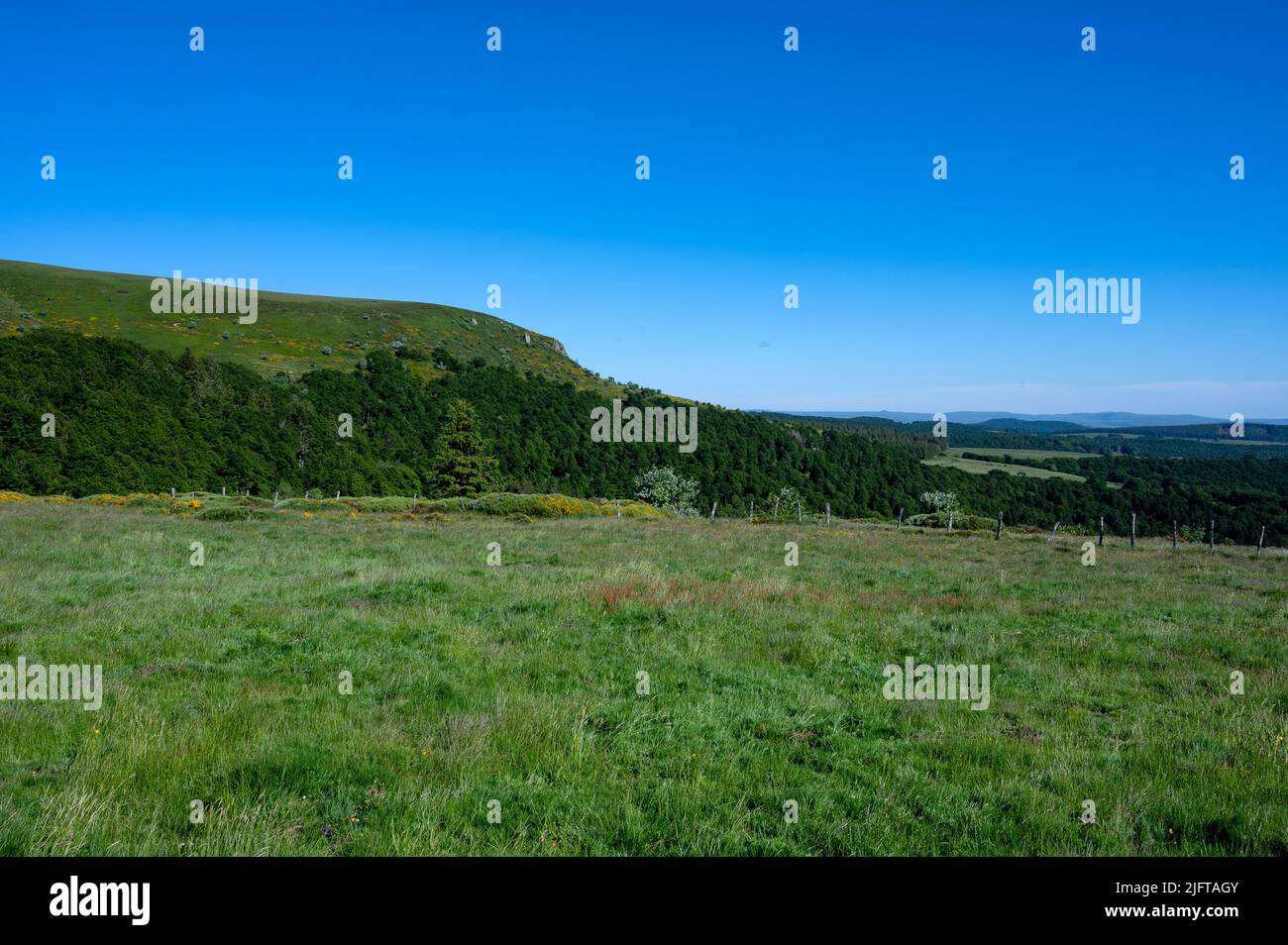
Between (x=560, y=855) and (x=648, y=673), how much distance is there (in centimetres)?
467

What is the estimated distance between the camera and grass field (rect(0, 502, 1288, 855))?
16.5 feet

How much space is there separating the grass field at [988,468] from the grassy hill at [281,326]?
278ft

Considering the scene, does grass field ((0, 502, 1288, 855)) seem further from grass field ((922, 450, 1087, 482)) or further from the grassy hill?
grass field ((922, 450, 1087, 482))

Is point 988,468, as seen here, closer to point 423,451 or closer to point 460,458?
point 423,451


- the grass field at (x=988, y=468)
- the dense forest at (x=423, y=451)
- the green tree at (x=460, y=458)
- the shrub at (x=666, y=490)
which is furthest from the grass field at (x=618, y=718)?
the grass field at (x=988, y=468)

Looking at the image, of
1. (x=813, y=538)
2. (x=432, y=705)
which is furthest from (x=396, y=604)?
(x=813, y=538)

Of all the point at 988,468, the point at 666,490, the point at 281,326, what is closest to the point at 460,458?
the point at 666,490

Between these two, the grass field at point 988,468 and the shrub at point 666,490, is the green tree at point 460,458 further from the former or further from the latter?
the grass field at point 988,468

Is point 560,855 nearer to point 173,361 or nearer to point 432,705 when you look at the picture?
point 432,705

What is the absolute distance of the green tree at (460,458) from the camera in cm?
6406

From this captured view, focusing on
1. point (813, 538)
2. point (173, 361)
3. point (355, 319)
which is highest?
point (355, 319)

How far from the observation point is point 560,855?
4617mm

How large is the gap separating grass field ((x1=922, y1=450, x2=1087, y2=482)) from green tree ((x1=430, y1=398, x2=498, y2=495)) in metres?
117

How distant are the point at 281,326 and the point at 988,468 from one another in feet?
534
